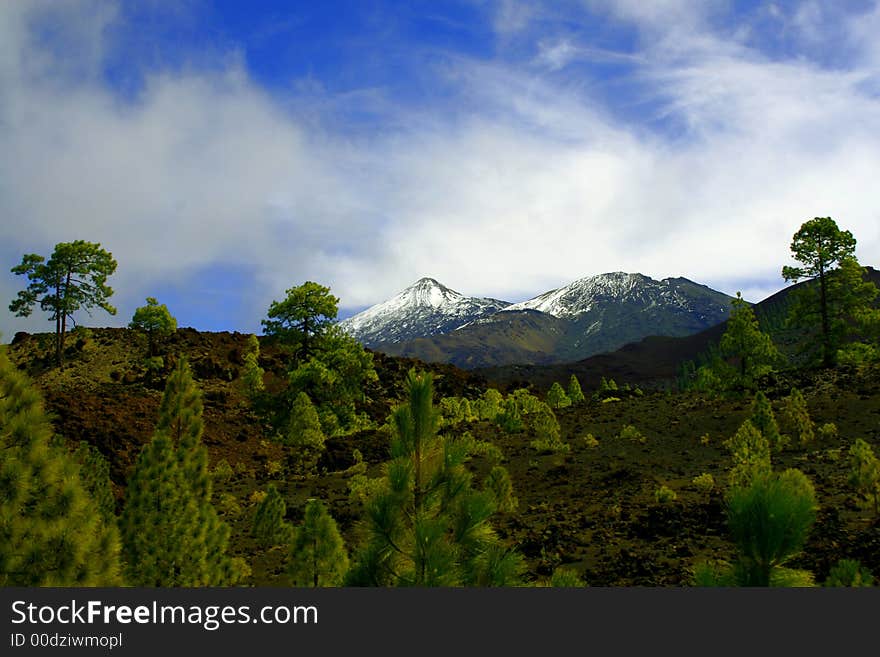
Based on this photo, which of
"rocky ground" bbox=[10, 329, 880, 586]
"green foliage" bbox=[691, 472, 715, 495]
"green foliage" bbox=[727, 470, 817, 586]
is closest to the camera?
"green foliage" bbox=[727, 470, 817, 586]

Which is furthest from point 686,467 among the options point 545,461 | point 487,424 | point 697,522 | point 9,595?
point 9,595

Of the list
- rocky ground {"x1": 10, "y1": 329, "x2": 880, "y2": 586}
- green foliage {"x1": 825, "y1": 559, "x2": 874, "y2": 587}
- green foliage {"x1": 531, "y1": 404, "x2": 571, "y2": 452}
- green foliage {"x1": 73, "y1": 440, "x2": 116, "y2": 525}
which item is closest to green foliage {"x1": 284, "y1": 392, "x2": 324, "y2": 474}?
rocky ground {"x1": 10, "y1": 329, "x2": 880, "y2": 586}

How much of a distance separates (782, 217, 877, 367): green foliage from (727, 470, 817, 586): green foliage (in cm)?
2785

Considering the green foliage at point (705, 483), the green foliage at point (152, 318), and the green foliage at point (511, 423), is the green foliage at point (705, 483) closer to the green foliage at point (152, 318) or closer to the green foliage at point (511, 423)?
the green foliage at point (511, 423)

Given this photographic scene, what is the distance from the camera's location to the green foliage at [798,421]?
63.1 ft

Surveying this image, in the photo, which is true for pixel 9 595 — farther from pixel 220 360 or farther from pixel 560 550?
pixel 220 360

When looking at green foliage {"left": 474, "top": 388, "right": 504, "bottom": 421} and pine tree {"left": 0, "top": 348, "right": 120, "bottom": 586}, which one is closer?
pine tree {"left": 0, "top": 348, "right": 120, "bottom": 586}

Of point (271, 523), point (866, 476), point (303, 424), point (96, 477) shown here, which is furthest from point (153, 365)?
point (866, 476)

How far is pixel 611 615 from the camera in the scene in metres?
2.87

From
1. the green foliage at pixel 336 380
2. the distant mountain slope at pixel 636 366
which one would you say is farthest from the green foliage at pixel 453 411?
the distant mountain slope at pixel 636 366

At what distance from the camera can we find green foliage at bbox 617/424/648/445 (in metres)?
23.1

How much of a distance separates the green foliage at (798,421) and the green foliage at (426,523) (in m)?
19.5

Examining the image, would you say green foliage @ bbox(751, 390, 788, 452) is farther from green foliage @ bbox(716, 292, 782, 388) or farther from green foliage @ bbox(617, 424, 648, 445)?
green foliage @ bbox(716, 292, 782, 388)

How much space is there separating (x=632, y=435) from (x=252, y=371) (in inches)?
939
